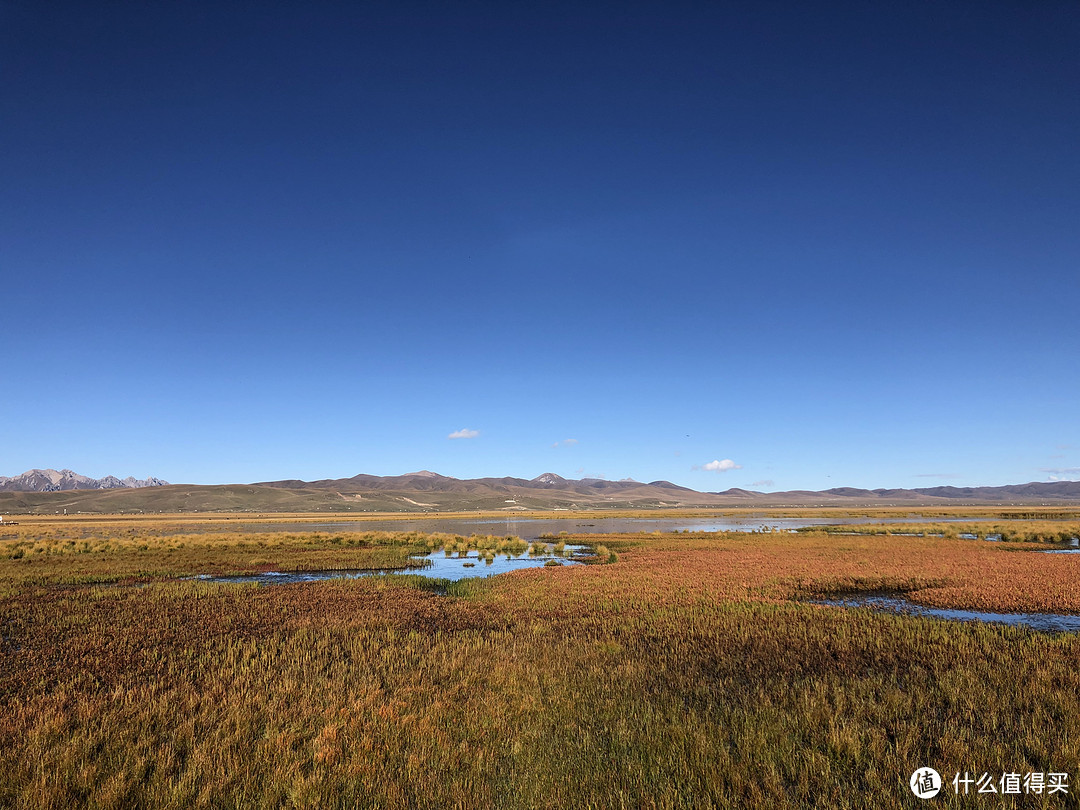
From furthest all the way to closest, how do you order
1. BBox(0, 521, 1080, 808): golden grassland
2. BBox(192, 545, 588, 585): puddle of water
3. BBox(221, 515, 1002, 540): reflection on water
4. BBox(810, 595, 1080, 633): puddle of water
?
BBox(221, 515, 1002, 540): reflection on water → BBox(192, 545, 588, 585): puddle of water → BBox(810, 595, 1080, 633): puddle of water → BBox(0, 521, 1080, 808): golden grassland

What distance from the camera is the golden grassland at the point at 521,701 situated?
6.37 metres

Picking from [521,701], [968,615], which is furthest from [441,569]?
[968,615]

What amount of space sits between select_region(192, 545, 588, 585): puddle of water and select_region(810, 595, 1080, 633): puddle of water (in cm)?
1634

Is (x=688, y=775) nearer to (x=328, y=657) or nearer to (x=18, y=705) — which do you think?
(x=328, y=657)

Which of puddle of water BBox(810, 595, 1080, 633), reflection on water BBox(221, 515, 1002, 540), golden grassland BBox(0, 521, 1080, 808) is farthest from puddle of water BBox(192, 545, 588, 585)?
reflection on water BBox(221, 515, 1002, 540)

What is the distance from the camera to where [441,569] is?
31484 mm

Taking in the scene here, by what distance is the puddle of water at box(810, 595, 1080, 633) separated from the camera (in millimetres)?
15383

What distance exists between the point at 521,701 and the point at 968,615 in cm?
1632

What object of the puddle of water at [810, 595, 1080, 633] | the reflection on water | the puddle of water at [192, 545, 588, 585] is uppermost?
the puddle of water at [810, 595, 1080, 633]

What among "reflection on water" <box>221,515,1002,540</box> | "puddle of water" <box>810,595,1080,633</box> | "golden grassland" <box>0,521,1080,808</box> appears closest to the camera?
"golden grassland" <box>0,521,1080,808</box>

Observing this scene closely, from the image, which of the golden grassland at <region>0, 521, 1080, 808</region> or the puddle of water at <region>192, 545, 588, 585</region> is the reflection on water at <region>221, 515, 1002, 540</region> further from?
the golden grassland at <region>0, 521, 1080, 808</region>

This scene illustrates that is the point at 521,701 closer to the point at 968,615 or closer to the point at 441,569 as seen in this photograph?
the point at 968,615

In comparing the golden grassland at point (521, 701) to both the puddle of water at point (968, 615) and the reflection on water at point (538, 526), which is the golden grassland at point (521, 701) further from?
the reflection on water at point (538, 526)

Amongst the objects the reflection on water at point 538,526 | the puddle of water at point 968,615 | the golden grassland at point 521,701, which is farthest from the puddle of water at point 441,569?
the reflection on water at point 538,526
